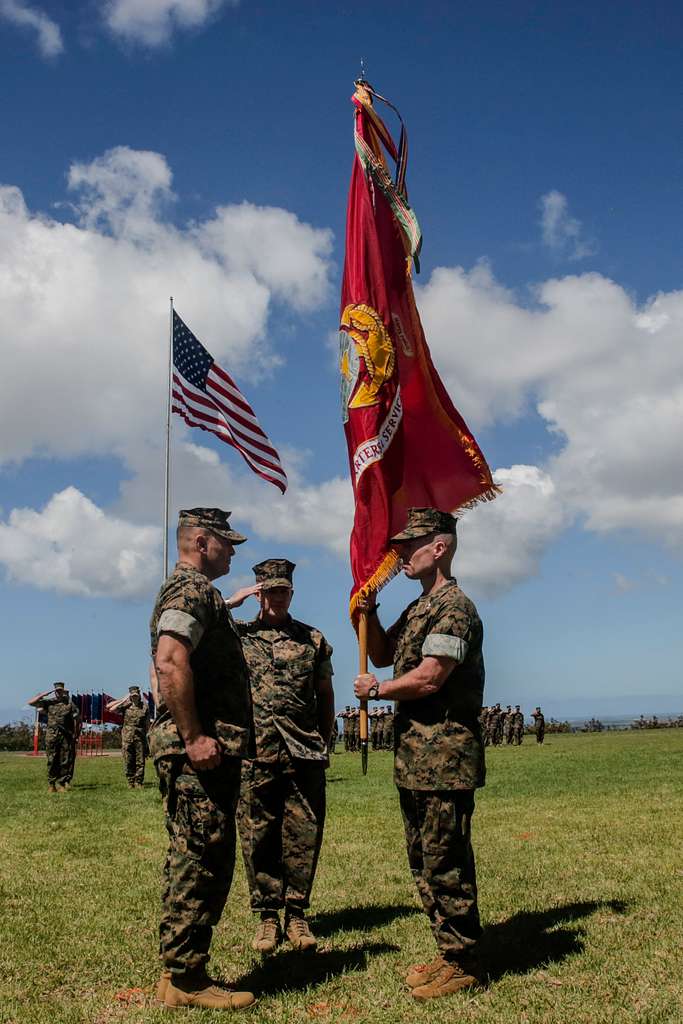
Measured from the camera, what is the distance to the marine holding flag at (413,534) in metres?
4.72

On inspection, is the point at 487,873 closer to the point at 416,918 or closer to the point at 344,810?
the point at 416,918

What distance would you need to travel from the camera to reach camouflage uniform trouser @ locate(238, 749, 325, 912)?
592cm

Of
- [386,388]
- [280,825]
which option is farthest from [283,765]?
[386,388]

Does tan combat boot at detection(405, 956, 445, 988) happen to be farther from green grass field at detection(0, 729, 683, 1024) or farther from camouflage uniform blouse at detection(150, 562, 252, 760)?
camouflage uniform blouse at detection(150, 562, 252, 760)

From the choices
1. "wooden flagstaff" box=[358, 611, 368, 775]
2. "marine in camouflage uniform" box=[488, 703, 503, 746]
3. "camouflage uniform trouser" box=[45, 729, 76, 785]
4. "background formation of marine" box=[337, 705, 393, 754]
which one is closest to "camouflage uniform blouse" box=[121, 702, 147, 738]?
"camouflage uniform trouser" box=[45, 729, 76, 785]

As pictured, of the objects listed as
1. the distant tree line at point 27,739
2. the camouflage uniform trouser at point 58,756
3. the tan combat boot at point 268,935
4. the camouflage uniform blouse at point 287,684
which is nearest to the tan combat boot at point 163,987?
the tan combat boot at point 268,935

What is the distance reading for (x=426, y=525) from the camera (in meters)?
5.15

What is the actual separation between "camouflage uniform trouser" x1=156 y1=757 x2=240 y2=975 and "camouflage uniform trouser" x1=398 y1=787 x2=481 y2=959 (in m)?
1.08

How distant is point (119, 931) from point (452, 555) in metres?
3.66

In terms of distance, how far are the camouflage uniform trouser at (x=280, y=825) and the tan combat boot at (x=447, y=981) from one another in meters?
1.40

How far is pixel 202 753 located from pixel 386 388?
11.2 feet

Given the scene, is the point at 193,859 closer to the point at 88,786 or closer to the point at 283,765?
the point at 283,765

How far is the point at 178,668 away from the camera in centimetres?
434

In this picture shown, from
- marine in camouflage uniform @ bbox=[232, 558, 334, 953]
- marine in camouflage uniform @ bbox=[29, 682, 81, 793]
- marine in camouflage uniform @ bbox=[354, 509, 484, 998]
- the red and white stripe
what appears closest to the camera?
marine in camouflage uniform @ bbox=[354, 509, 484, 998]
